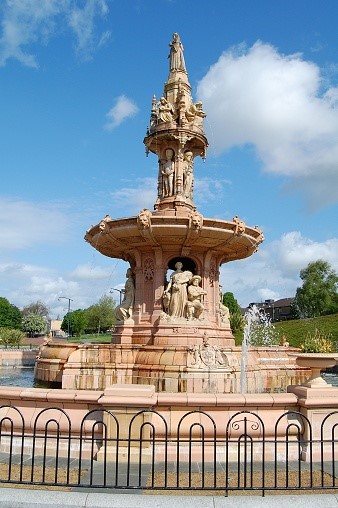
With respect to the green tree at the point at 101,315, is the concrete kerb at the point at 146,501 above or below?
below

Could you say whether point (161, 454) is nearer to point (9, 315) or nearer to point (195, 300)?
point (195, 300)

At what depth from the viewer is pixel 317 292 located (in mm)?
90312

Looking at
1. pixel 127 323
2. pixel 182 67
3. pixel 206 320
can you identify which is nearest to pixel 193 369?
pixel 206 320

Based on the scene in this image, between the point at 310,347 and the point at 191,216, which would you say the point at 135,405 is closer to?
the point at 191,216

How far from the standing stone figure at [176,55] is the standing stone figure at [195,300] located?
9.53m

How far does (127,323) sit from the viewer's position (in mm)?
15086

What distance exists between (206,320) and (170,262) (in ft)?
7.58

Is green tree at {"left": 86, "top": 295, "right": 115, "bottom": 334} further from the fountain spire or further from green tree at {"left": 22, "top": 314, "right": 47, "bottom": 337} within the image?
the fountain spire

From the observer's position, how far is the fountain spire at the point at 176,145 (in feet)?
57.0

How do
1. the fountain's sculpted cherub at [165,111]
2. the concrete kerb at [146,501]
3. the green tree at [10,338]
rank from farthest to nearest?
the green tree at [10,338] < the fountain's sculpted cherub at [165,111] < the concrete kerb at [146,501]

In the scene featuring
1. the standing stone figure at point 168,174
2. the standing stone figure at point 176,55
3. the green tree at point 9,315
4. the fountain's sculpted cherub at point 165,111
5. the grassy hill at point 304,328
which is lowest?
the grassy hill at point 304,328

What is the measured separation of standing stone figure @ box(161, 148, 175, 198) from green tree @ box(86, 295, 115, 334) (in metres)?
68.5

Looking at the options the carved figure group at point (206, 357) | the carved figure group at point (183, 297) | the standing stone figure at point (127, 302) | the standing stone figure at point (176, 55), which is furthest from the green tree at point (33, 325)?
the carved figure group at point (206, 357)

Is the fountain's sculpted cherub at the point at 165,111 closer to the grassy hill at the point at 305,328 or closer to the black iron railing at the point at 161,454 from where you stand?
the black iron railing at the point at 161,454
